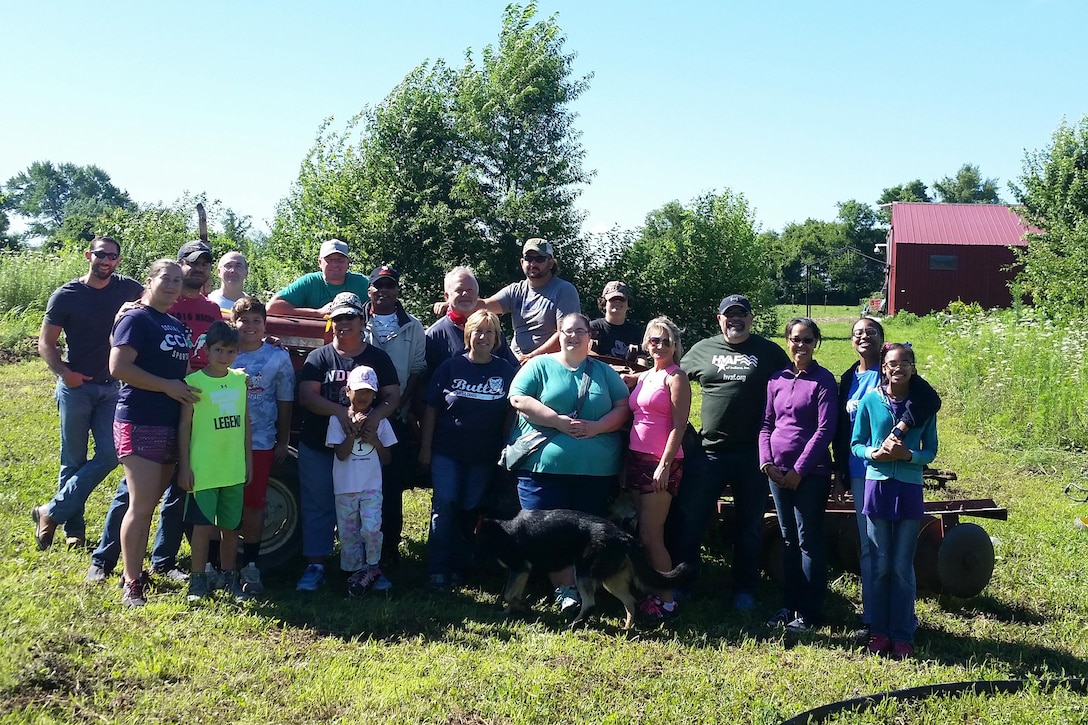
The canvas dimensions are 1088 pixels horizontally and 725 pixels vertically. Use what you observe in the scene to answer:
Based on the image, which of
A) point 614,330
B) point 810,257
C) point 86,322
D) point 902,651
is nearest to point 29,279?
point 86,322

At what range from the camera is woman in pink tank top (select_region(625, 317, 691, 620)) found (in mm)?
5234

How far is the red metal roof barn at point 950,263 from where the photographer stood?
38688mm

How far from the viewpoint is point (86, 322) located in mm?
5965

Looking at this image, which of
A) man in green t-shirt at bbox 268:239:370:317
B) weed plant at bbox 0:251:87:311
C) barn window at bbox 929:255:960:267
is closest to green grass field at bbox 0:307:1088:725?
man in green t-shirt at bbox 268:239:370:317

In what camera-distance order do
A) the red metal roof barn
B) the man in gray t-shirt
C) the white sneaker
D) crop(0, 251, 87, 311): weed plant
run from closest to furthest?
the white sneaker
the man in gray t-shirt
crop(0, 251, 87, 311): weed plant
the red metal roof barn

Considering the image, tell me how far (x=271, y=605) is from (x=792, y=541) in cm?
298

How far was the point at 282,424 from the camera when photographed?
5.46 metres

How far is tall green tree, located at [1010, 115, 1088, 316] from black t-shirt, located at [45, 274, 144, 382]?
1648cm

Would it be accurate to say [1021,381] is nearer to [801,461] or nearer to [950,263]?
[801,461]

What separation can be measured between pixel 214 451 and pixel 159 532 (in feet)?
2.89

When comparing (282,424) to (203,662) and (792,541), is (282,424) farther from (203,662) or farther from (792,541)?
(792,541)

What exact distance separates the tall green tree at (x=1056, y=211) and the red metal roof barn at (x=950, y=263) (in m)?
16.5

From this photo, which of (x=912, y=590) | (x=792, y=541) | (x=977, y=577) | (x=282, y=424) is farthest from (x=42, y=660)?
(x=977, y=577)

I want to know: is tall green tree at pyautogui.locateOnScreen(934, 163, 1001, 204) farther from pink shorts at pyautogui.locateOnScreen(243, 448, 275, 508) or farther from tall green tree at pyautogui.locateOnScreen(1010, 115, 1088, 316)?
pink shorts at pyautogui.locateOnScreen(243, 448, 275, 508)
